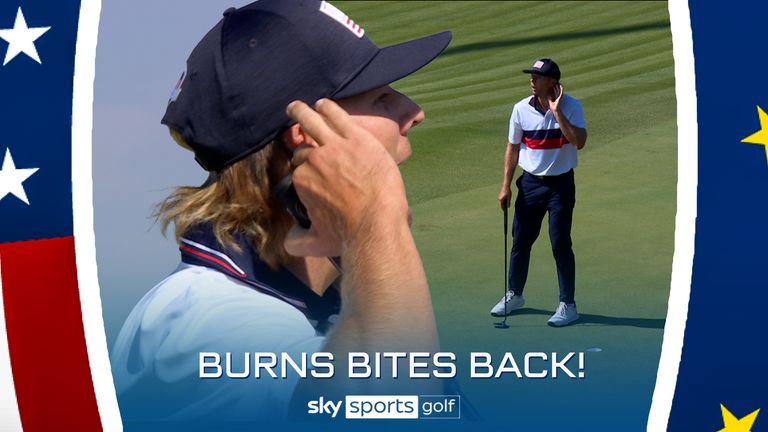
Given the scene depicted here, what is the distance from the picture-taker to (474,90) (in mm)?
2916

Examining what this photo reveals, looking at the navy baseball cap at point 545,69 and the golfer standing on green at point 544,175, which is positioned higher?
the navy baseball cap at point 545,69

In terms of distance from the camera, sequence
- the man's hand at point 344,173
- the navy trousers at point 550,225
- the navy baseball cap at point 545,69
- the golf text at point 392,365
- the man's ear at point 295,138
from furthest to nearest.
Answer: the navy baseball cap at point 545,69 → the navy trousers at point 550,225 → the golf text at point 392,365 → the man's ear at point 295,138 → the man's hand at point 344,173

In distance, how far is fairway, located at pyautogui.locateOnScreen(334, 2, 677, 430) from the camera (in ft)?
9.32

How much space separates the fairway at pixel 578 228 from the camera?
284 centimetres

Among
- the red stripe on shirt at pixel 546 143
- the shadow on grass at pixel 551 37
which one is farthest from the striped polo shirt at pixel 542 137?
the shadow on grass at pixel 551 37

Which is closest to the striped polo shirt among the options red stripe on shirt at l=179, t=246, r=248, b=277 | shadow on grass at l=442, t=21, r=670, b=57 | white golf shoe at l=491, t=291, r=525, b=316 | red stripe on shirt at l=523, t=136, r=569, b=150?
red stripe on shirt at l=523, t=136, r=569, b=150

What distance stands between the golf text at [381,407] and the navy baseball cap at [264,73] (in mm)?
983

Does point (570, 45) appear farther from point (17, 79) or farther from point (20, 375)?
point (20, 375)

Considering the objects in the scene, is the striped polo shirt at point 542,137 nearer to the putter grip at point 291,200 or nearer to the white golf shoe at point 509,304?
the white golf shoe at point 509,304

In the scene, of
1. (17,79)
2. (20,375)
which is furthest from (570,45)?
(20,375)

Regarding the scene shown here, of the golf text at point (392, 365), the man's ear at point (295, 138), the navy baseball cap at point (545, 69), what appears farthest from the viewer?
the navy baseball cap at point (545, 69)

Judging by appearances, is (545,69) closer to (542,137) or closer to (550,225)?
(542,137)

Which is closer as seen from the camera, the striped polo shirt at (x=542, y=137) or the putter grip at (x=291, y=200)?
the putter grip at (x=291, y=200)

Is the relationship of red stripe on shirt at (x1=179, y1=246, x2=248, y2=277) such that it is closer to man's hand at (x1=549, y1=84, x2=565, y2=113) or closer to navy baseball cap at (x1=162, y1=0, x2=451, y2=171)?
navy baseball cap at (x1=162, y1=0, x2=451, y2=171)
